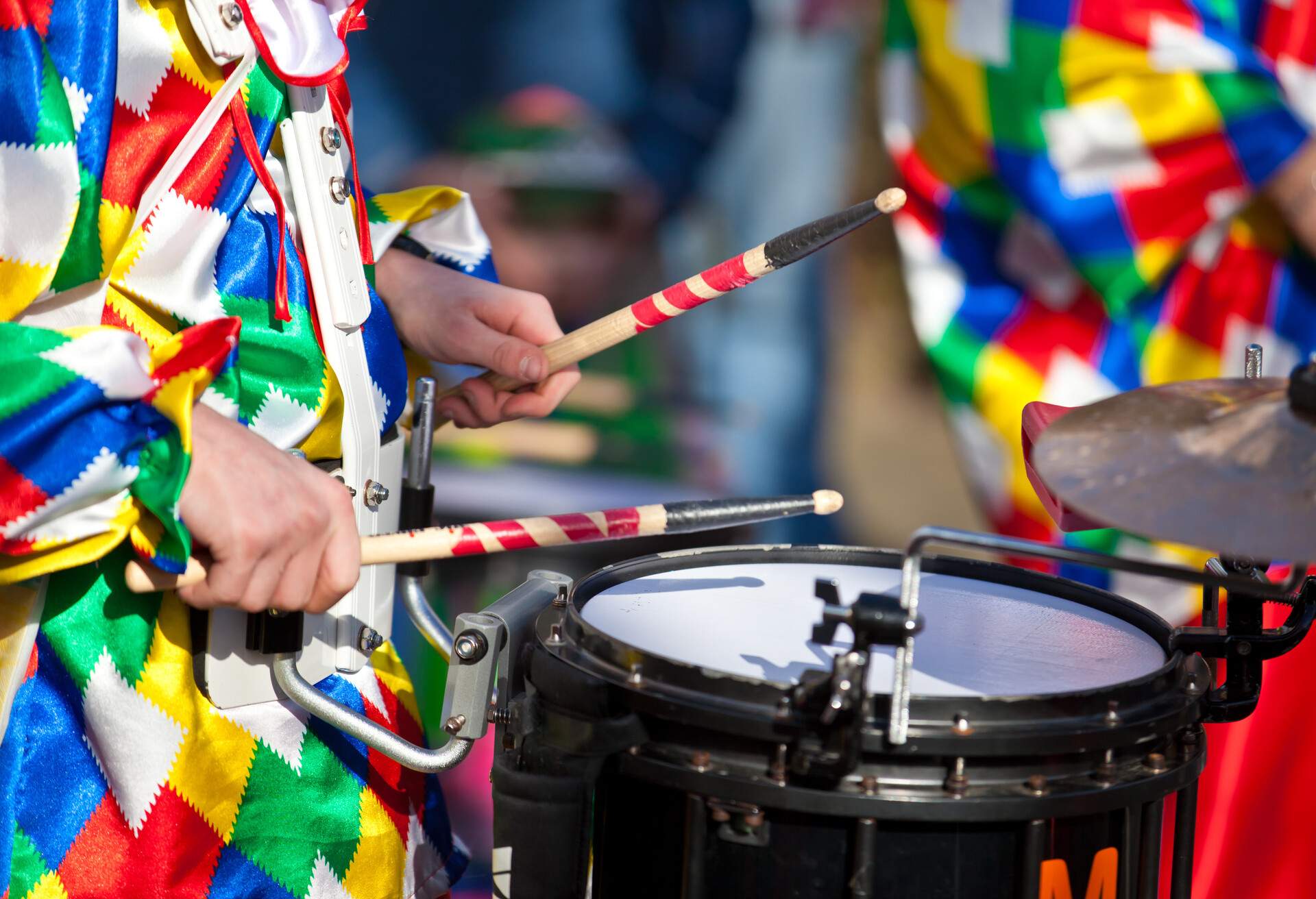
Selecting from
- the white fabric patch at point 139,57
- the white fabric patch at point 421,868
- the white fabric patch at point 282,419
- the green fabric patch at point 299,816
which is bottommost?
the white fabric patch at point 421,868

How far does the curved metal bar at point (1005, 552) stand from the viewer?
82cm

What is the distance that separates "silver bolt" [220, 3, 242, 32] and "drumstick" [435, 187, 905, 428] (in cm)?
38

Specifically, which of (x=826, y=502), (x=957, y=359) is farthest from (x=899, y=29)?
(x=826, y=502)

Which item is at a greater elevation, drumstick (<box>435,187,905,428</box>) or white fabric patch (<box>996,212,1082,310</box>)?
drumstick (<box>435,187,905,428</box>)

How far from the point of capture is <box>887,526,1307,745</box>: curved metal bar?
0.82 meters

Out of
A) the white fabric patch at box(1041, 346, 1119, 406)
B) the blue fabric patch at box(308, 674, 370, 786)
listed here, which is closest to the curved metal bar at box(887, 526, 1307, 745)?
the blue fabric patch at box(308, 674, 370, 786)

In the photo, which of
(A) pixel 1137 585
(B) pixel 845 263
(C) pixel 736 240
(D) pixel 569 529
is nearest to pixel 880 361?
(B) pixel 845 263

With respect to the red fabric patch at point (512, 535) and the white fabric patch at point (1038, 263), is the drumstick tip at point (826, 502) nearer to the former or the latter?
the red fabric patch at point (512, 535)

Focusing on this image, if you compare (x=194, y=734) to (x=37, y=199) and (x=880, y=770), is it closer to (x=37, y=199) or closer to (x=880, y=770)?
(x=37, y=199)

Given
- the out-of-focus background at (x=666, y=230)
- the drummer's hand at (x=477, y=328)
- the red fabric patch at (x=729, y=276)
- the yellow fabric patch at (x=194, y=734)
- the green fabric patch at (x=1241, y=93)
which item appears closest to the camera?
the yellow fabric patch at (x=194, y=734)

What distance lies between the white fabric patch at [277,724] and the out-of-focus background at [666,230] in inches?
60.7

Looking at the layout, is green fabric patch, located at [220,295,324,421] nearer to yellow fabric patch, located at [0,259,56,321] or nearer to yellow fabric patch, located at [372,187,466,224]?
yellow fabric patch, located at [0,259,56,321]

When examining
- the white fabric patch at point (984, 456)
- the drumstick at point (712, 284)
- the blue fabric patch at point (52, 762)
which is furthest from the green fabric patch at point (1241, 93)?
the blue fabric patch at point (52, 762)

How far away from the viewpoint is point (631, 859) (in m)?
0.90
